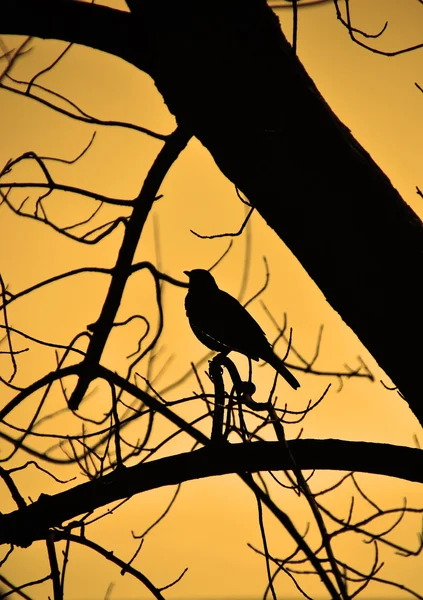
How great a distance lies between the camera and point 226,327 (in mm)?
3275

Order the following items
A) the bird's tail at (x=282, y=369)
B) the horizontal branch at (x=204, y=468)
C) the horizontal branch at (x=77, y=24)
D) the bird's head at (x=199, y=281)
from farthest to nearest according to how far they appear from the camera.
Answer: the bird's head at (x=199, y=281)
the bird's tail at (x=282, y=369)
the horizontal branch at (x=204, y=468)
the horizontal branch at (x=77, y=24)

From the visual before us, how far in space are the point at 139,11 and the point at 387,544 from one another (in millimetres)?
2111

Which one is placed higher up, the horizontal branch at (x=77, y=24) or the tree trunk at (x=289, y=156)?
the horizontal branch at (x=77, y=24)

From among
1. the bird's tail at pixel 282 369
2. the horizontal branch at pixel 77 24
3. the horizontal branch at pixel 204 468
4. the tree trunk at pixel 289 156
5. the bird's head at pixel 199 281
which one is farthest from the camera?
the bird's head at pixel 199 281

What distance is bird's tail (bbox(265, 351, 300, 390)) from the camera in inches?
124

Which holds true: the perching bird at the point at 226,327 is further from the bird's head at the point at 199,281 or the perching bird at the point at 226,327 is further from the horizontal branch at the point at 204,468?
the horizontal branch at the point at 204,468

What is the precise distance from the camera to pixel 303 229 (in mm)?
2334

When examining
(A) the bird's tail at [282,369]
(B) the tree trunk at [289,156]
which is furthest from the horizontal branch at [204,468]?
(A) the bird's tail at [282,369]

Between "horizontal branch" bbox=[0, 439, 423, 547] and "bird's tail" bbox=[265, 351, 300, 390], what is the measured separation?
0.55 meters

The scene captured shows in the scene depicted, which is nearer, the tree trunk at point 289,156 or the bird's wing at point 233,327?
the tree trunk at point 289,156

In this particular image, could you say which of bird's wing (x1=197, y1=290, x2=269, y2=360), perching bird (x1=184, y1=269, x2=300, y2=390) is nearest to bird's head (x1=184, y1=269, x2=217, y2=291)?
perching bird (x1=184, y1=269, x2=300, y2=390)

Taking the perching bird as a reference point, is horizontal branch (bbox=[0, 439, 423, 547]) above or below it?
below

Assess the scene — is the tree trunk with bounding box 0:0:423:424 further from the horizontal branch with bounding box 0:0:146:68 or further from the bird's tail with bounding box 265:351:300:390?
the bird's tail with bounding box 265:351:300:390

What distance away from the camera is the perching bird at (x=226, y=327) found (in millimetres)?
3164
